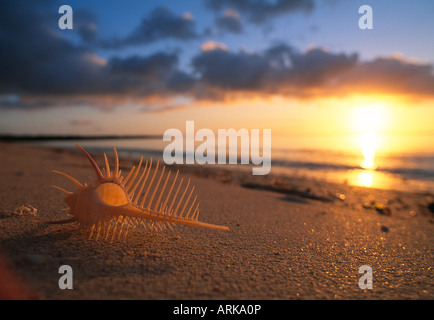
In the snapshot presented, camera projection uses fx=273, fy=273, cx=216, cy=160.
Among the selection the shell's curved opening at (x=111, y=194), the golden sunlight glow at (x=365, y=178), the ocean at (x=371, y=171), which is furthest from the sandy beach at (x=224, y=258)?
the ocean at (x=371, y=171)

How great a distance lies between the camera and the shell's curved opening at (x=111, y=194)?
1991mm

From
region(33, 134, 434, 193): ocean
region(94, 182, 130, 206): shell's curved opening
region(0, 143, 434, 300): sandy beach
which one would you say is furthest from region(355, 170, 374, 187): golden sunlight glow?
region(94, 182, 130, 206): shell's curved opening

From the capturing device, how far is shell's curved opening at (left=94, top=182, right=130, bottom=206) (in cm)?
199

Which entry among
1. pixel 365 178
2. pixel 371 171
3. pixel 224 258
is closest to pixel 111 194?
pixel 224 258

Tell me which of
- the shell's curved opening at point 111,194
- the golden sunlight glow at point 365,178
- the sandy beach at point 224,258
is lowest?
the sandy beach at point 224,258

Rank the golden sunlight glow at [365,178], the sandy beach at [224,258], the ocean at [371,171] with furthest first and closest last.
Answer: the ocean at [371,171] → the golden sunlight glow at [365,178] → the sandy beach at [224,258]

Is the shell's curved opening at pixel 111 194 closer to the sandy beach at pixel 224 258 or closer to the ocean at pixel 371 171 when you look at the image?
the sandy beach at pixel 224 258

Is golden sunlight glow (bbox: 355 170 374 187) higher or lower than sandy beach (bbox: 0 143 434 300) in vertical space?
higher

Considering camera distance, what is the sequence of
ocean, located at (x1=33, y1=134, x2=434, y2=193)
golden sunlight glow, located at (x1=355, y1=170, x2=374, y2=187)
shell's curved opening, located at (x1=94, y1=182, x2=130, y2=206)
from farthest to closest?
ocean, located at (x1=33, y1=134, x2=434, y2=193)
golden sunlight glow, located at (x1=355, y1=170, x2=374, y2=187)
shell's curved opening, located at (x1=94, y1=182, x2=130, y2=206)

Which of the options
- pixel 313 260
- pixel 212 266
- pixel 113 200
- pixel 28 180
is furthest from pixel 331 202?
pixel 28 180

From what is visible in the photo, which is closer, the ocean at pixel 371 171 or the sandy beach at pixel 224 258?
the sandy beach at pixel 224 258

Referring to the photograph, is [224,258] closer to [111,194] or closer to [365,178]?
[111,194]

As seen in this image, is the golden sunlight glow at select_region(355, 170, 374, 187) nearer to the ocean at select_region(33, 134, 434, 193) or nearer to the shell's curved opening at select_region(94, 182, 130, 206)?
the ocean at select_region(33, 134, 434, 193)
